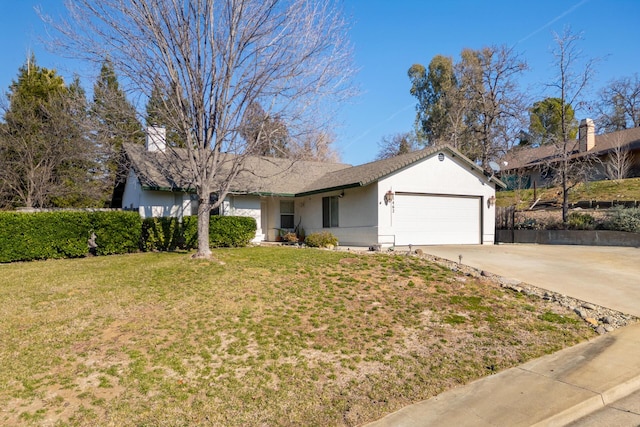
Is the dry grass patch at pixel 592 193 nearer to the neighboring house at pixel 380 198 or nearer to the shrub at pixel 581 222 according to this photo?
the shrub at pixel 581 222

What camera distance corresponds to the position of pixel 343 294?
7926 millimetres

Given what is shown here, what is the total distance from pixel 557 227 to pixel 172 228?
52.8 feet

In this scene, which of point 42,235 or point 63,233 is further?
point 63,233

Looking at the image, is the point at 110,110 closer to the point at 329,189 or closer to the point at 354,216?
the point at 329,189

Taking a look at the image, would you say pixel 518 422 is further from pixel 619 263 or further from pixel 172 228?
pixel 172 228

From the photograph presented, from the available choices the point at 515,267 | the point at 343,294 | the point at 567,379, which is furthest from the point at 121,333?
the point at 515,267

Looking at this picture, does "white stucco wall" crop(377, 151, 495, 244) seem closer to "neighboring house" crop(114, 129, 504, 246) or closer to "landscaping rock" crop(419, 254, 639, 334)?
"neighboring house" crop(114, 129, 504, 246)

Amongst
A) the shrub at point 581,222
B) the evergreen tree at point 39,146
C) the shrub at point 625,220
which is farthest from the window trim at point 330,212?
the evergreen tree at point 39,146

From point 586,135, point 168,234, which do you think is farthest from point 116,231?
point 586,135

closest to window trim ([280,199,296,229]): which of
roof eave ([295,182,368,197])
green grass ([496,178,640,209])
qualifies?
roof eave ([295,182,368,197])

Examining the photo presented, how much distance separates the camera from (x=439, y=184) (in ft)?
53.6

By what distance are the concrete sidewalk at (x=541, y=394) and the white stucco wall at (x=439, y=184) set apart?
9864 mm

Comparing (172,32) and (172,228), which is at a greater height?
(172,32)

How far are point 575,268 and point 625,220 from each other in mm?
6237
